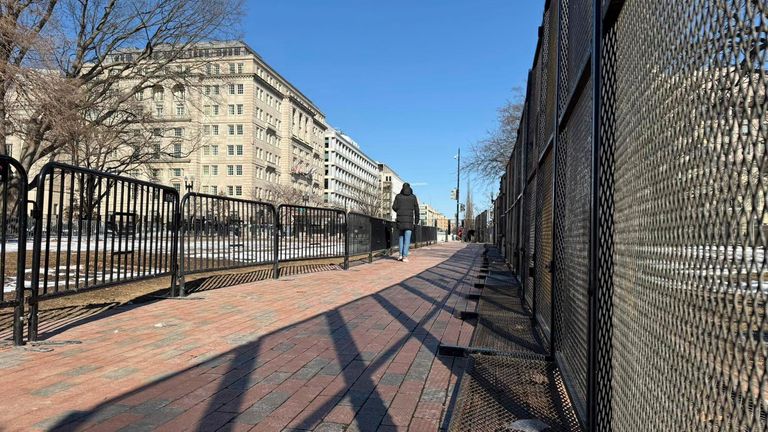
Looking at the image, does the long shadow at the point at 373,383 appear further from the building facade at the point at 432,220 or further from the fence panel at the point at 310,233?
the building facade at the point at 432,220

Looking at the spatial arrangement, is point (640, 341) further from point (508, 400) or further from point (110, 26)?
point (110, 26)

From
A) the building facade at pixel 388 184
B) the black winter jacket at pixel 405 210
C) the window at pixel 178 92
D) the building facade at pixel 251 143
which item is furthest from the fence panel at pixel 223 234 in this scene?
the building facade at pixel 388 184

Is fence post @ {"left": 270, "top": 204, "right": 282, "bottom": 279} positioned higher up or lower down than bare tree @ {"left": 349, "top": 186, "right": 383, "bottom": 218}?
lower down

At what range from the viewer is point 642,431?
1.60 meters

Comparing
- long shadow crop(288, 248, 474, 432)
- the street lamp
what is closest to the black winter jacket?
the street lamp

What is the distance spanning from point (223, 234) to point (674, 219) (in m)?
7.45

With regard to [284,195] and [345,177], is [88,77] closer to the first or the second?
[284,195]

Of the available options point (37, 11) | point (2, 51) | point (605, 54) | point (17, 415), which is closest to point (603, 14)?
point (605, 54)

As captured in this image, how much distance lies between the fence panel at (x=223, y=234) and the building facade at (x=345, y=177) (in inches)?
4046

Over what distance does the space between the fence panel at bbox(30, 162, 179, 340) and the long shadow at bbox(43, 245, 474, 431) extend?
1738mm

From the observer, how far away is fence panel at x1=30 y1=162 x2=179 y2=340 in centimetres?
442

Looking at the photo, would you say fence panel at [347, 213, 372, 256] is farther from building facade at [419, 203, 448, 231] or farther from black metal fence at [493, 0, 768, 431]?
building facade at [419, 203, 448, 231]

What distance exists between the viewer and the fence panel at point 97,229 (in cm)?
442

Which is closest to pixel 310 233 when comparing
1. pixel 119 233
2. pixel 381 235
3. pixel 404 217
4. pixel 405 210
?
pixel 404 217
